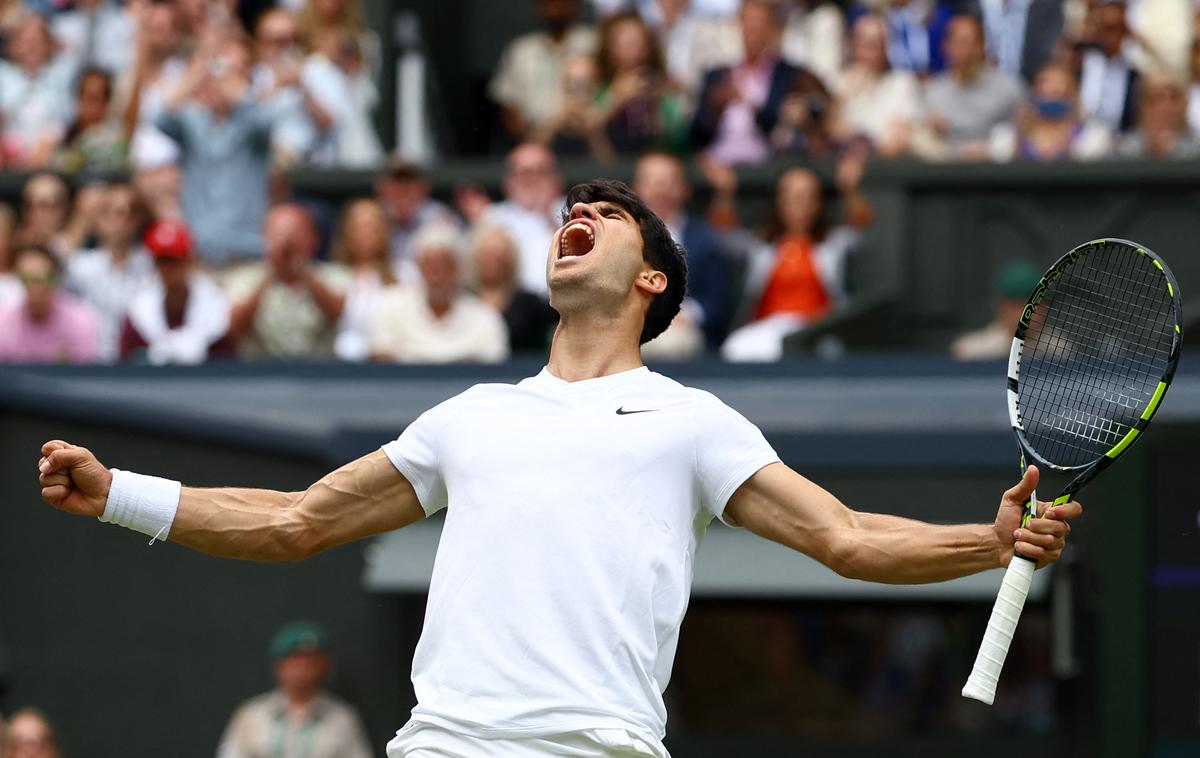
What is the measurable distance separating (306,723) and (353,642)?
2.33 feet

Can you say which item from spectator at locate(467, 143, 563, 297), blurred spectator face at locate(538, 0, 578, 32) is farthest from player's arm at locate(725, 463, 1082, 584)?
blurred spectator face at locate(538, 0, 578, 32)

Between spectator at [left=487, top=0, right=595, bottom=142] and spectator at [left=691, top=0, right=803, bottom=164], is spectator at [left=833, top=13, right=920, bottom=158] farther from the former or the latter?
spectator at [left=487, top=0, right=595, bottom=142]

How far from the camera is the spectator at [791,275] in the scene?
33.4ft

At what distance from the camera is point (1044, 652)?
930 centimetres

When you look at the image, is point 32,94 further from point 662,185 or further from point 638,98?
point 662,185

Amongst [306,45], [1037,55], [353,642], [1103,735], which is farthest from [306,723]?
[1037,55]

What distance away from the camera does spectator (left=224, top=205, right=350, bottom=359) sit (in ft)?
34.2

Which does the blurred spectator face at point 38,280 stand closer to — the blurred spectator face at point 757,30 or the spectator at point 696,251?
the spectator at point 696,251

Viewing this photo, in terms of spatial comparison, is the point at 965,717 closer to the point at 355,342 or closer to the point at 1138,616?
the point at 1138,616

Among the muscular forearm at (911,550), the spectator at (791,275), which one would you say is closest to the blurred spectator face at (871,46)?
the spectator at (791,275)

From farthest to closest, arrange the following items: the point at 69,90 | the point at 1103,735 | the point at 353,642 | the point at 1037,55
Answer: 1. the point at 69,90
2. the point at 1037,55
3. the point at 353,642
4. the point at 1103,735

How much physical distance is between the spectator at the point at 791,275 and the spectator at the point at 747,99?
0.73 meters

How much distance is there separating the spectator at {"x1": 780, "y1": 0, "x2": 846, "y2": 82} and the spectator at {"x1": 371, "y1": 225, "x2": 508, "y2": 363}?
2.35 m

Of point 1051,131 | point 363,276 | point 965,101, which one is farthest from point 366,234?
point 1051,131
